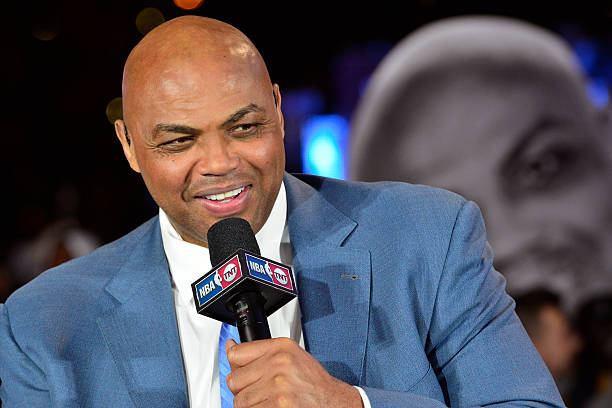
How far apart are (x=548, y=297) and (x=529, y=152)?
125cm

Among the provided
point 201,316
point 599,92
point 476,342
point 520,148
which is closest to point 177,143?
point 201,316

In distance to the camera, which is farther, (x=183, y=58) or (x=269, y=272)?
(x=183, y=58)

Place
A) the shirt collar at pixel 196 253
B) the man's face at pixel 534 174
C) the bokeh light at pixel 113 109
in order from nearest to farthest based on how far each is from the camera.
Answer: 1. the shirt collar at pixel 196 253
2. the man's face at pixel 534 174
3. the bokeh light at pixel 113 109

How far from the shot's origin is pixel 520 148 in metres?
5.09

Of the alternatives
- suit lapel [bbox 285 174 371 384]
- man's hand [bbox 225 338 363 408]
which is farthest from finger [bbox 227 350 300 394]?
suit lapel [bbox 285 174 371 384]

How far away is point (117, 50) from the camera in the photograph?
7.90 metres

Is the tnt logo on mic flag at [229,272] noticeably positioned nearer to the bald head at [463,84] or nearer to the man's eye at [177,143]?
the man's eye at [177,143]

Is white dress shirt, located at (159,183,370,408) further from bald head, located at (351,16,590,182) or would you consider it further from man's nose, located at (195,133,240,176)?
bald head, located at (351,16,590,182)

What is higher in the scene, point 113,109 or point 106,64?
point 106,64

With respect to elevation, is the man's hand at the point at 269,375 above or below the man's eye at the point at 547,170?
below

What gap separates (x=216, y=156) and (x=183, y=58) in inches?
9.6

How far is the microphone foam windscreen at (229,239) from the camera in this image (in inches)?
55.4

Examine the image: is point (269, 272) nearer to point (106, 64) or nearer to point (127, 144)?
point (127, 144)

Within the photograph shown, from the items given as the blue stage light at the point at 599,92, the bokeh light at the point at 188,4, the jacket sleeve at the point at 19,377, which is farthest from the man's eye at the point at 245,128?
the bokeh light at the point at 188,4
